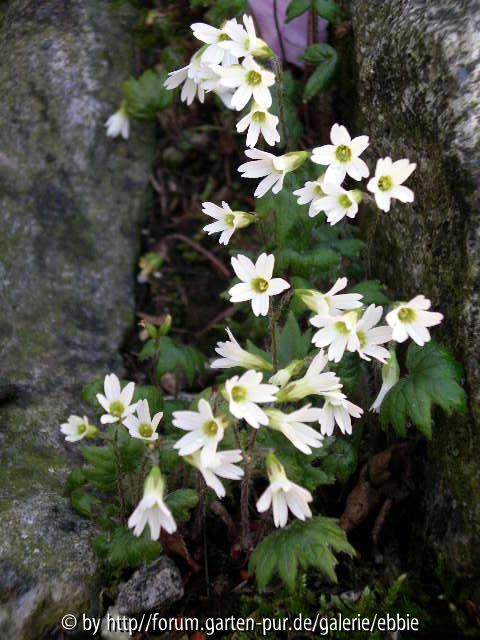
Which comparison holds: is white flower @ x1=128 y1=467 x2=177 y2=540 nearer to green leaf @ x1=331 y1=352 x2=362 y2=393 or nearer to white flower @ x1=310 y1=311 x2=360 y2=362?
white flower @ x1=310 y1=311 x2=360 y2=362

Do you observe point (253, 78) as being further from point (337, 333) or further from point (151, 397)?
point (151, 397)

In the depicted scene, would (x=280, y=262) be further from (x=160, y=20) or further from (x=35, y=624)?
(x=160, y=20)

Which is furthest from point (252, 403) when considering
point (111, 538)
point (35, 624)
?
point (35, 624)

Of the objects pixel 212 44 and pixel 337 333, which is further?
pixel 212 44

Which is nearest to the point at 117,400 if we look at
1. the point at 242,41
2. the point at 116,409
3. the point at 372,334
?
the point at 116,409

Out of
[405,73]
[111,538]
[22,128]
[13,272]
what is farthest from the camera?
[22,128]

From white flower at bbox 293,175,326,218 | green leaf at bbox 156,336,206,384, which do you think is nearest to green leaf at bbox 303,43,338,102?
white flower at bbox 293,175,326,218

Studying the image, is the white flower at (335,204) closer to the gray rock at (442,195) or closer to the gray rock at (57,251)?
the gray rock at (442,195)
